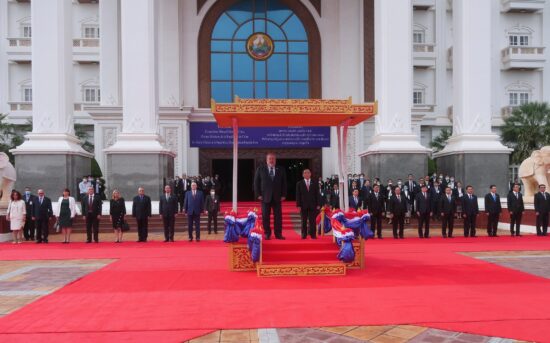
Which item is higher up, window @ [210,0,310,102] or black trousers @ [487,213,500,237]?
window @ [210,0,310,102]

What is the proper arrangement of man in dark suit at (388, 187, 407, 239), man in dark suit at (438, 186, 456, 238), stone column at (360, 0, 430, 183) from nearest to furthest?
man in dark suit at (388, 187, 407, 239) < man in dark suit at (438, 186, 456, 238) < stone column at (360, 0, 430, 183)

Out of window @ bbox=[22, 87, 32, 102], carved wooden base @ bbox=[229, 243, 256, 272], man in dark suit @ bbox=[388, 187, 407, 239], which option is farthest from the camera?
window @ bbox=[22, 87, 32, 102]

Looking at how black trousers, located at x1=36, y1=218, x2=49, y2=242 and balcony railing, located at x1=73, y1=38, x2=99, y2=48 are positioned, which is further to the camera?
balcony railing, located at x1=73, y1=38, x2=99, y2=48

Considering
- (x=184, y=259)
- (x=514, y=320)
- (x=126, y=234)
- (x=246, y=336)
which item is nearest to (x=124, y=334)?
(x=246, y=336)

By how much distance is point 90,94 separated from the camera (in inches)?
1219

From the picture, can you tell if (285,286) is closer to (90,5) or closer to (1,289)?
(1,289)

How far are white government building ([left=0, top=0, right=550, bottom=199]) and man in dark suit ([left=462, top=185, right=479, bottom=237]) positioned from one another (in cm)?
303

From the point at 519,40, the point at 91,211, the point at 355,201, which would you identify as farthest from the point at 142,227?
the point at 519,40

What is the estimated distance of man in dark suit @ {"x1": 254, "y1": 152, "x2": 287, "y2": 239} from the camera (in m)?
8.74

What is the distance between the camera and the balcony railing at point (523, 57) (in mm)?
31000

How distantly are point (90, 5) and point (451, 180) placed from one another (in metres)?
25.9

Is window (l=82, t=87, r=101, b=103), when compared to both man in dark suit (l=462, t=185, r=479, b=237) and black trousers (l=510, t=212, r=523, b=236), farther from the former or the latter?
black trousers (l=510, t=212, r=523, b=236)

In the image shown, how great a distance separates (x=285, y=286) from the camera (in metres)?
6.66

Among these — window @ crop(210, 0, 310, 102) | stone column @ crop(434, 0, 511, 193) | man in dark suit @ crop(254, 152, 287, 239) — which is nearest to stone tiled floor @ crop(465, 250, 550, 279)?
man in dark suit @ crop(254, 152, 287, 239)
